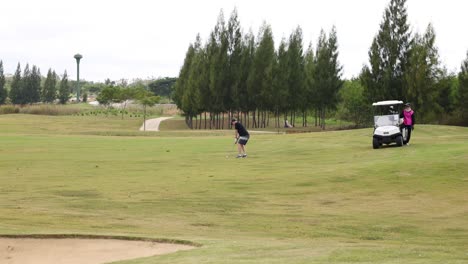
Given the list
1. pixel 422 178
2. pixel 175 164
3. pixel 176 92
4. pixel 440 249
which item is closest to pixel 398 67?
pixel 176 92

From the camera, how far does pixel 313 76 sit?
85.2 metres

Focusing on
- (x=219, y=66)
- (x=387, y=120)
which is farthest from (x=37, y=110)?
(x=387, y=120)

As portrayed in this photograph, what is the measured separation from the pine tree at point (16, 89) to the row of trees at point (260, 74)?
246 feet

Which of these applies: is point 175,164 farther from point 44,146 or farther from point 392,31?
point 392,31

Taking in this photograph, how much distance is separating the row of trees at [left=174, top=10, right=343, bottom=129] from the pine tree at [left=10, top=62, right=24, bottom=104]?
75.0 meters

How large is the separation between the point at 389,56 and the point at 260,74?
16.3 m

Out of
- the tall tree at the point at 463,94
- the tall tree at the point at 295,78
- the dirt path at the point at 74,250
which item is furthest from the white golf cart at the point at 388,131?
the tall tree at the point at 295,78

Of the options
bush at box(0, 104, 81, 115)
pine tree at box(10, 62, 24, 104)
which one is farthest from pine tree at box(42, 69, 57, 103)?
bush at box(0, 104, 81, 115)

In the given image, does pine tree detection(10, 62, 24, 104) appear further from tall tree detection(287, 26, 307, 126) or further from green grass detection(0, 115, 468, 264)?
green grass detection(0, 115, 468, 264)

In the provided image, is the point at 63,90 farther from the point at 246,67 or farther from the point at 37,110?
the point at 246,67

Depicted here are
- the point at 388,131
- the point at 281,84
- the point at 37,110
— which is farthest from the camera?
the point at 37,110

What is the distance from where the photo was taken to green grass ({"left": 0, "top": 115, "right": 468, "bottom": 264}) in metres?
12.6

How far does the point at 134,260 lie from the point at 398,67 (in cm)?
7048

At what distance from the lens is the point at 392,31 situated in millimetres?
78250
